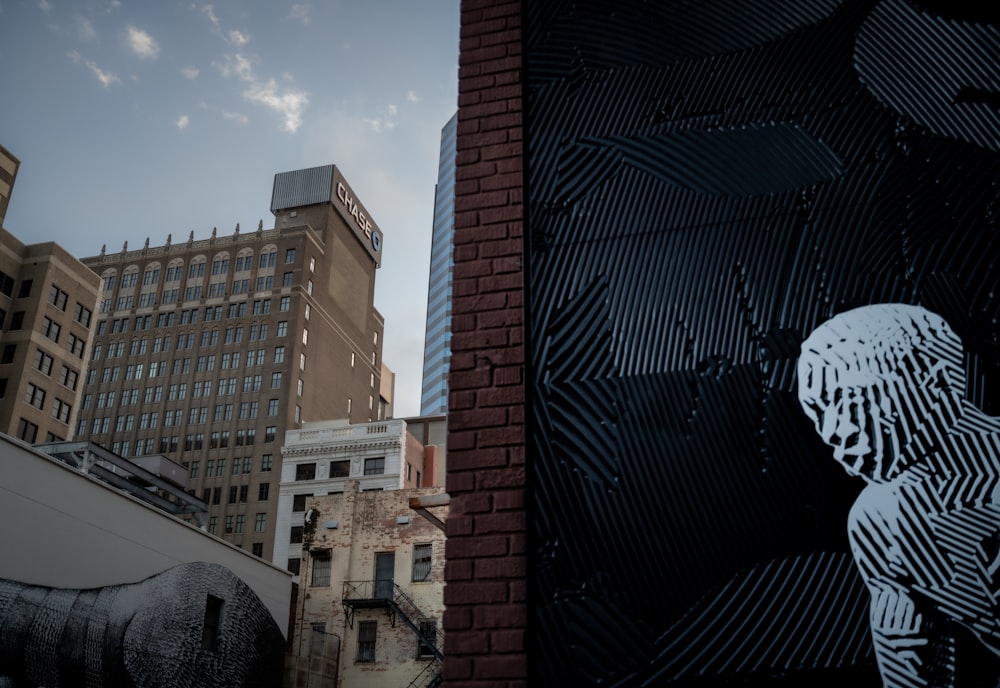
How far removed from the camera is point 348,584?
32125 mm

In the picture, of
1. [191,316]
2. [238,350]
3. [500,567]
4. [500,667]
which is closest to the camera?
[500,667]

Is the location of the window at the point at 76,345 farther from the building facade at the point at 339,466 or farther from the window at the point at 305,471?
the window at the point at 305,471

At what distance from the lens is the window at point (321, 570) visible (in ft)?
107

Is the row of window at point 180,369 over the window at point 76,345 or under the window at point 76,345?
over

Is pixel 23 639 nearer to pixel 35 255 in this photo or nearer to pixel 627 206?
pixel 627 206

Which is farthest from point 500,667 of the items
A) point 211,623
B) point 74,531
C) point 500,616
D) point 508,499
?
point 211,623

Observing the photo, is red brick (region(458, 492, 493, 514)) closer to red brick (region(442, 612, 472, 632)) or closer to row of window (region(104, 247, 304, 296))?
red brick (region(442, 612, 472, 632))

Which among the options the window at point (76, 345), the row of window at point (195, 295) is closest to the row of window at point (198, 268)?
the row of window at point (195, 295)

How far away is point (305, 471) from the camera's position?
2068 inches

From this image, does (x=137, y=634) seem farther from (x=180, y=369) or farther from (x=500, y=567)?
(x=180, y=369)

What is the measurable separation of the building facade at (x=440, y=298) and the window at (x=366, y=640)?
66859 mm

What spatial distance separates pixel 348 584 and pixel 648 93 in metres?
30.2

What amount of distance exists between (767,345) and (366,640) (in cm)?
3028

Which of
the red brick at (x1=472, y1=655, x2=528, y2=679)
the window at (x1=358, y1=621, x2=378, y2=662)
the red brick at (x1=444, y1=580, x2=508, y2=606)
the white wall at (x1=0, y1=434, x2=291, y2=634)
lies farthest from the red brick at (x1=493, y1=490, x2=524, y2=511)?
the window at (x1=358, y1=621, x2=378, y2=662)
